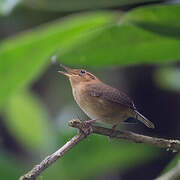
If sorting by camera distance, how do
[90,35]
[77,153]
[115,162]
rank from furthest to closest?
[115,162], [77,153], [90,35]

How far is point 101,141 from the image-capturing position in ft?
7.25

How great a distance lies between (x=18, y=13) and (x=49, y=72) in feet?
1.63

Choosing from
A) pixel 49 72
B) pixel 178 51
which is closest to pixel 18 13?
pixel 49 72

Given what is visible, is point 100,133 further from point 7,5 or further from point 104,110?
point 7,5

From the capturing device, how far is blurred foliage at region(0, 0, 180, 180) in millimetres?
1655

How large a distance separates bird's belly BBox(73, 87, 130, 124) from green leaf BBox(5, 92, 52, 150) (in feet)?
1.81

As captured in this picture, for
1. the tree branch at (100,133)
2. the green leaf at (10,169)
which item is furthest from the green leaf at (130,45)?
the green leaf at (10,169)

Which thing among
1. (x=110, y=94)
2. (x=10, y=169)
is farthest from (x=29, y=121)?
(x=110, y=94)

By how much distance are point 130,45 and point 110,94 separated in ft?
0.69

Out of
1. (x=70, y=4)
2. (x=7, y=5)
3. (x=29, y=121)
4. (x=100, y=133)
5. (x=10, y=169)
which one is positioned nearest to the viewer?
(x=100, y=133)

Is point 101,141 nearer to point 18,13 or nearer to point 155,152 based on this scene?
point 155,152

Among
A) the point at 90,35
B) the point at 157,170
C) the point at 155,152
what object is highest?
the point at 90,35

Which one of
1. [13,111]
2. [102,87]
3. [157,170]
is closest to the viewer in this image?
[102,87]

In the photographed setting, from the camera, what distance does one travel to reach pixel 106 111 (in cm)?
180
